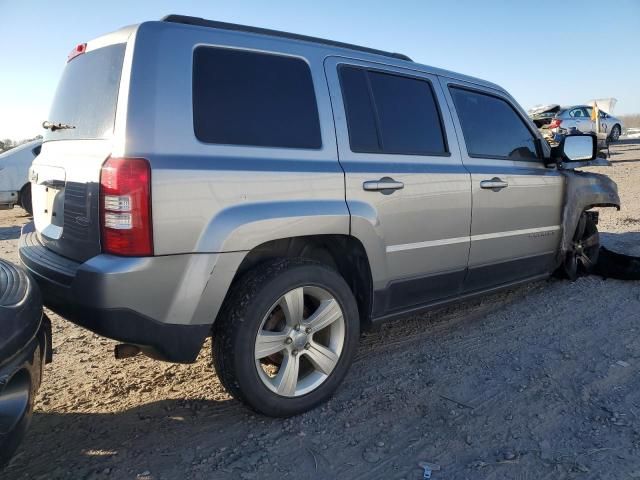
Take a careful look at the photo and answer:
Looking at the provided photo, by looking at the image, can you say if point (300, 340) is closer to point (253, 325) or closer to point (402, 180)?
point (253, 325)

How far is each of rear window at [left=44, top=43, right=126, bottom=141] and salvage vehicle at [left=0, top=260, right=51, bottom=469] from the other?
2.66 feet

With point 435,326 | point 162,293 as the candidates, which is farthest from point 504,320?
point 162,293

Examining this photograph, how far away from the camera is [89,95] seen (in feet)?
8.61

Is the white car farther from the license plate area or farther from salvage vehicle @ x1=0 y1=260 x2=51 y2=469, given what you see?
salvage vehicle @ x1=0 y1=260 x2=51 y2=469

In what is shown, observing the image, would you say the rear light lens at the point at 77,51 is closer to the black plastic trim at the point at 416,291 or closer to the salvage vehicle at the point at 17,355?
the salvage vehicle at the point at 17,355

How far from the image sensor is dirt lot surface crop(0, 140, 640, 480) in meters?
2.35

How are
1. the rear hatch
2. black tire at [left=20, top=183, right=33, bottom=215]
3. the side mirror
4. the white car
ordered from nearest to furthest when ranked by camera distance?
the rear hatch < the side mirror < the white car < black tire at [left=20, top=183, right=33, bottom=215]

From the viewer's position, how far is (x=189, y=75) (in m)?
2.37

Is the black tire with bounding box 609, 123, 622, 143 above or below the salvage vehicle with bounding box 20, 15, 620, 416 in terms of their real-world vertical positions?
above

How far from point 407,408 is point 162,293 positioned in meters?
1.52

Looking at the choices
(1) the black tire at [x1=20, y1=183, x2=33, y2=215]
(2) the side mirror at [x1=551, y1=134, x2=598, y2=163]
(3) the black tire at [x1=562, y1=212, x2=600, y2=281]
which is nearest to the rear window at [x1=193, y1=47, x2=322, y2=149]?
(2) the side mirror at [x1=551, y1=134, x2=598, y2=163]

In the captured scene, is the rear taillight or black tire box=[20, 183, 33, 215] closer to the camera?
the rear taillight

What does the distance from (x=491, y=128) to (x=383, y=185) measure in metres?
1.47

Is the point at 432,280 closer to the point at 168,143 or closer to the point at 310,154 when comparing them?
the point at 310,154
